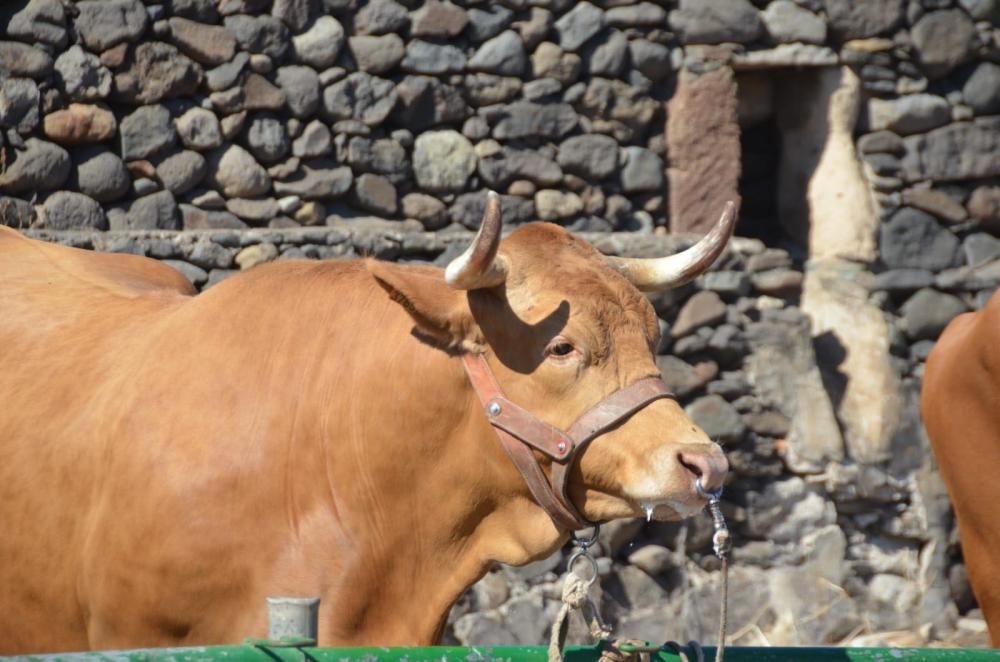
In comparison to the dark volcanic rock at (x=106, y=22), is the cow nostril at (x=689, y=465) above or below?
below

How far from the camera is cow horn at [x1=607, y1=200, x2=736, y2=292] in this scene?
11.5ft

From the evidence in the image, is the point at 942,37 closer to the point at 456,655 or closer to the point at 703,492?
the point at 703,492

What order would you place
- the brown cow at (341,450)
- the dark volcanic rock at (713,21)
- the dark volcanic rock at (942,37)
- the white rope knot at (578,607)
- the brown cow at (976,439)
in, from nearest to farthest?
the white rope knot at (578,607) → the brown cow at (341,450) → the brown cow at (976,439) → the dark volcanic rock at (713,21) → the dark volcanic rock at (942,37)

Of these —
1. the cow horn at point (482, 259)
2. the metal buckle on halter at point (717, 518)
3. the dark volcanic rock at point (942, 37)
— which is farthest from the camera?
the dark volcanic rock at point (942, 37)

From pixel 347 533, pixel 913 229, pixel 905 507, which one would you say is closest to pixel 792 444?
pixel 905 507

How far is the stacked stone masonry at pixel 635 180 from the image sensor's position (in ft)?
20.0

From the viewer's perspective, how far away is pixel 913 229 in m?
7.47

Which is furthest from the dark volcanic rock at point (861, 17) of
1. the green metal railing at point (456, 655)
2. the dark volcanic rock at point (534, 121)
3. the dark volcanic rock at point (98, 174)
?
the green metal railing at point (456, 655)

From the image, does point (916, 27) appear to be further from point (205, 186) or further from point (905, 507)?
point (205, 186)

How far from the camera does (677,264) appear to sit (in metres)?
3.52

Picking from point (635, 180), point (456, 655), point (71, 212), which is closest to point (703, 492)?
point (456, 655)

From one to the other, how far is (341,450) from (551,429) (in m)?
0.50

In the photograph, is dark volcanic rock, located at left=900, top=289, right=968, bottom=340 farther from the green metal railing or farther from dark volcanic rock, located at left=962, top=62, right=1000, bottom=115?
the green metal railing

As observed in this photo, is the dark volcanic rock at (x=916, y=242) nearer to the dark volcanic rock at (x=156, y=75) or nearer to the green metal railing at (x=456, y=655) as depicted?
the dark volcanic rock at (x=156, y=75)
